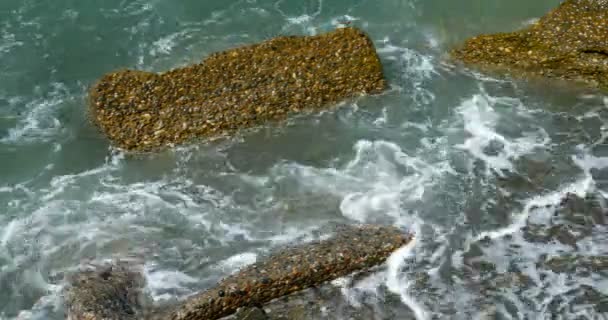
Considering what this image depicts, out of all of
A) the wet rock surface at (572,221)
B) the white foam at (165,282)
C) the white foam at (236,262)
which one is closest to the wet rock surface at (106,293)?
the white foam at (165,282)

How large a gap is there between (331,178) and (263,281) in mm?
3919

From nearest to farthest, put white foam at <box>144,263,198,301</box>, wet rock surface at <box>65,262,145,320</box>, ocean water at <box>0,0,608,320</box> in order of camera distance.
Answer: wet rock surface at <box>65,262,145,320</box> < white foam at <box>144,263,198,301</box> < ocean water at <box>0,0,608,320</box>

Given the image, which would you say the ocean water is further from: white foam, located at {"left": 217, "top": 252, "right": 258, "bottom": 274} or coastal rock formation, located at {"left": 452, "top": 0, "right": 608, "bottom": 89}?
coastal rock formation, located at {"left": 452, "top": 0, "right": 608, "bottom": 89}

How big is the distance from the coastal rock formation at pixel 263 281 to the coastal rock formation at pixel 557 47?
7.29m

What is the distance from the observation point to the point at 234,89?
58.4ft

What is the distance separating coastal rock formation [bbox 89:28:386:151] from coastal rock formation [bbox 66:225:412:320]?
422 cm

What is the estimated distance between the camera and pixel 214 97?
57.9ft

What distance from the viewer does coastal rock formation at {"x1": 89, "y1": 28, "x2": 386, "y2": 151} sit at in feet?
56.4

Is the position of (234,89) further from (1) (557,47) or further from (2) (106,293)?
(1) (557,47)

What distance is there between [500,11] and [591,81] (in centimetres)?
410

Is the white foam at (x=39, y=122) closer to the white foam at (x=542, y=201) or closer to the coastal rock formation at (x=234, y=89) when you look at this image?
the coastal rock formation at (x=234, y=89)

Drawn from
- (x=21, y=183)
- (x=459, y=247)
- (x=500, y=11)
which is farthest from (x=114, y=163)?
(x=500, y=11)

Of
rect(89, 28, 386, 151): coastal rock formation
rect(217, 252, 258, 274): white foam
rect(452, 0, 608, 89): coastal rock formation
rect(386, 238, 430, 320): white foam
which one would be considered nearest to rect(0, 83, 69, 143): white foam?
rect(89, 28, 386, 151): coastal rock formation

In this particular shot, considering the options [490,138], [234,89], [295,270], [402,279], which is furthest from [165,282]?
[490,138]
